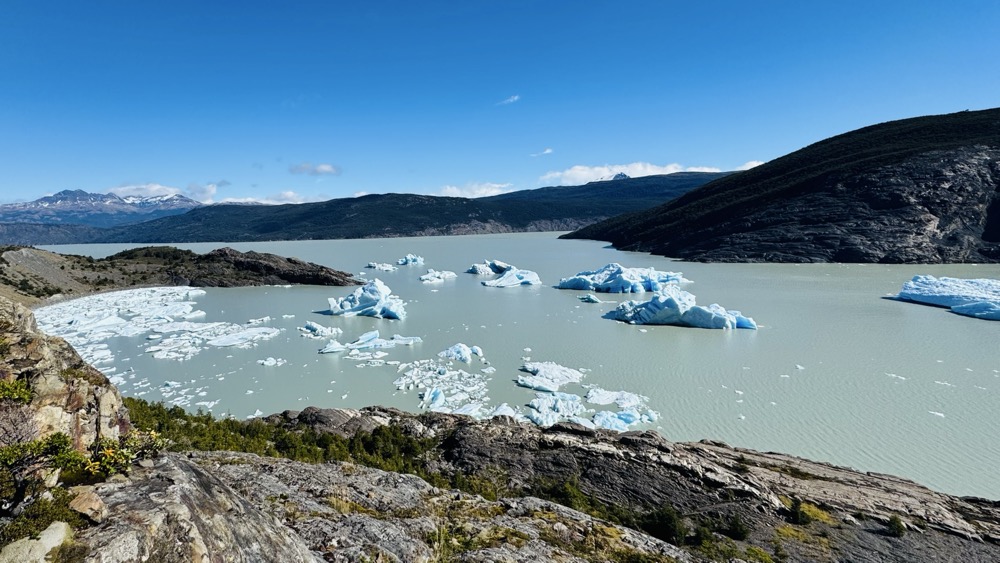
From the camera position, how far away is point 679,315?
20094mm

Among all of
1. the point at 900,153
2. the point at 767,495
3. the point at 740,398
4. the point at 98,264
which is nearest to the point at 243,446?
the point at 767,495

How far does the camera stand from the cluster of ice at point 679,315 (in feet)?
64.1

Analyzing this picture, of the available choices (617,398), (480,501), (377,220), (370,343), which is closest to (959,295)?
(617,398)

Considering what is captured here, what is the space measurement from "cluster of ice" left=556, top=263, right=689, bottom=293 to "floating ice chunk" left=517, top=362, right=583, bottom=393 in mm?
17022

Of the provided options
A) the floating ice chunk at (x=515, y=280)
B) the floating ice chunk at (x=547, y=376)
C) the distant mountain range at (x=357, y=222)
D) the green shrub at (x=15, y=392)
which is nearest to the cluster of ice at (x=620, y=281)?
the floating ice chunk at (x=515, y=280)

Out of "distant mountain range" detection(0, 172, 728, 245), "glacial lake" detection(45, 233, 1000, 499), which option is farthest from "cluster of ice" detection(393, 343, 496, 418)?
"distant mountain range" detection(0, 172, 728, 245)

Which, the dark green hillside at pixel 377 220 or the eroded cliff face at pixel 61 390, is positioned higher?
the dark green hillside at pixel 377 220

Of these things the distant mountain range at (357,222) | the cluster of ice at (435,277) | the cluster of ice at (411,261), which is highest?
the distant mountain range at (357,222)

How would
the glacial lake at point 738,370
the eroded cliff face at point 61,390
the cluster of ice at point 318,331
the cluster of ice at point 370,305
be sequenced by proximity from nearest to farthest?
1. the eroded cliff face at point 61,390
2. the glacial lake at point 738,370
3. the cluster of ice at point 318,331
4. the cluster of ice at point 370,305

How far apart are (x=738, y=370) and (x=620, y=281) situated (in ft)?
53.9

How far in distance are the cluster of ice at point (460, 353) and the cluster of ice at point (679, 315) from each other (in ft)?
27.7

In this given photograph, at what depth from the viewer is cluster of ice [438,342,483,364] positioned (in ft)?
49.5

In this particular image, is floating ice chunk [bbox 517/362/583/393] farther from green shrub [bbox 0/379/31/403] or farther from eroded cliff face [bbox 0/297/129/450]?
green shrub [bbox 0/379/31/403]

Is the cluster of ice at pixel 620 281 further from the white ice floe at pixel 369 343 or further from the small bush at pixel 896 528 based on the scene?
the small bush at pixel 896 528
